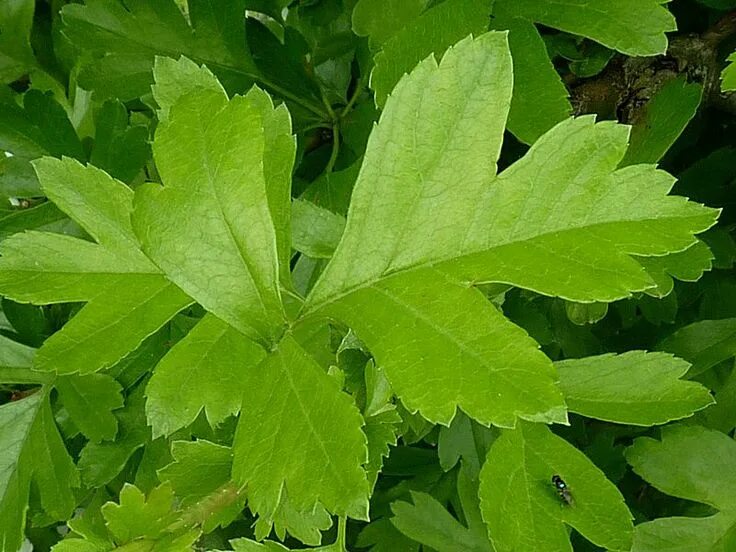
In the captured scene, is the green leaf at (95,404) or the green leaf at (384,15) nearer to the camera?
the green leaf at (384,15)

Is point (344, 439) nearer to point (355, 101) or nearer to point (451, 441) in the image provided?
point (451, 441)

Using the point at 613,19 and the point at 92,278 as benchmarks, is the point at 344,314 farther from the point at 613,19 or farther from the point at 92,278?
the point at 613,19

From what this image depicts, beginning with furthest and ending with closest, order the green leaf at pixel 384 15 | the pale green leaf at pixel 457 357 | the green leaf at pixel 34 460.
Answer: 1. the green leaf at pixel 34 460
2. the green leaf at pixel 384 15
3. the pale green leaf at pixel 457 357

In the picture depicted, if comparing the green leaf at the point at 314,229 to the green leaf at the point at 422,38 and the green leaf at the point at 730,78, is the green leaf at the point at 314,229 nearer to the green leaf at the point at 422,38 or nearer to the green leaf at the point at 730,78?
the green leaf at the point at 422,38

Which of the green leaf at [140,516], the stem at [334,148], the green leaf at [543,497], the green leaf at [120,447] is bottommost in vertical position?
the green leaf at [120,447]

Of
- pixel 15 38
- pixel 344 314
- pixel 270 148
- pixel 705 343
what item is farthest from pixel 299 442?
pixel 15 38

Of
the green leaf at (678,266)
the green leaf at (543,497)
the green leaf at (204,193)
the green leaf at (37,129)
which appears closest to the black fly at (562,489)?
the green leaf at (543,497)

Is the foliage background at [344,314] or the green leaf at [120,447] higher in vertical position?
the foliage background at [344,314]
